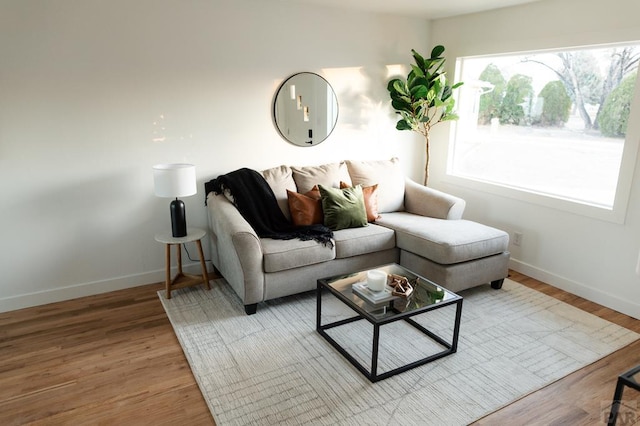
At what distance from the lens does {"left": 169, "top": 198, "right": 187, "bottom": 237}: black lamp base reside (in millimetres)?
3246

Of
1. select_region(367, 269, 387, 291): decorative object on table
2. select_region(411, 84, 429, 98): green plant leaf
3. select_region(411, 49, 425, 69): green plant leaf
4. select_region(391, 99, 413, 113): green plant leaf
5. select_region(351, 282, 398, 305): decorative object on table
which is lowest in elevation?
select_region(351, 282, 398, 305): decorative object on table

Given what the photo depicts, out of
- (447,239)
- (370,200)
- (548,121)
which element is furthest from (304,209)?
(548,121)

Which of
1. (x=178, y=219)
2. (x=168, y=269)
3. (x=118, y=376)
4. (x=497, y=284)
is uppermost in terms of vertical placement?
(x=178, y=219)

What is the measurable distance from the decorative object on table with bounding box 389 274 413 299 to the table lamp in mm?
1640

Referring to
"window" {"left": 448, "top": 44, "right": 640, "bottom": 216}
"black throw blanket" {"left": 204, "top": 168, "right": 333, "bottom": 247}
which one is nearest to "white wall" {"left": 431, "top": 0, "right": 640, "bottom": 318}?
"window" {"left": 448, "top": 44, "right": 640, "bottom": 216}

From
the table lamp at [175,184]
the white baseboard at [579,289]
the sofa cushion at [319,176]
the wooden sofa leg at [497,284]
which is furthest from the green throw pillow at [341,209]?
the white baseboard at [579,289]

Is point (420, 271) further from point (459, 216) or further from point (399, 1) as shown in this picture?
point (399, 1)

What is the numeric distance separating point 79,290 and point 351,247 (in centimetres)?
218

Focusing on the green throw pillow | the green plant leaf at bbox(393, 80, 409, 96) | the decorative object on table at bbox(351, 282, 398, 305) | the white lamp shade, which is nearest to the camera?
the decorative object on table at bbox(351, 282, 398, 305)

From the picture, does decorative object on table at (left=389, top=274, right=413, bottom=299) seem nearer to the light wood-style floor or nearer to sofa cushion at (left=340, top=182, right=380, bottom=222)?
the light wood-style floor

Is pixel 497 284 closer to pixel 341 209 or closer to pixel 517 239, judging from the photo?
pixel 517 239

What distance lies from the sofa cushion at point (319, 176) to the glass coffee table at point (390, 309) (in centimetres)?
116

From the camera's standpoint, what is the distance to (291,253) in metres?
3.07

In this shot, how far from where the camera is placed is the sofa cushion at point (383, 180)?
4059 millimetres
